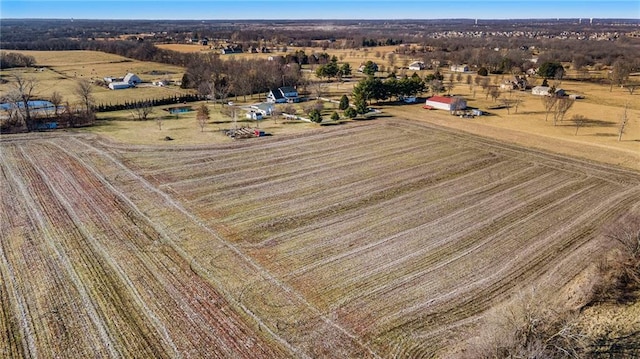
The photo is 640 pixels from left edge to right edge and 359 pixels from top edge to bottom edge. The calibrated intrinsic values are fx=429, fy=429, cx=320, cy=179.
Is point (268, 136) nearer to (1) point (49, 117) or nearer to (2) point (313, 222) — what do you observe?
(2) point (313, 222)

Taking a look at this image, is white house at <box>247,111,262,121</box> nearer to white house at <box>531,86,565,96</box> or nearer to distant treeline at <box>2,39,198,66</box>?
white house at <box>531,86,565,96</box>

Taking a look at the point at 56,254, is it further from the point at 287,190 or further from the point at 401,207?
the point at 401,207

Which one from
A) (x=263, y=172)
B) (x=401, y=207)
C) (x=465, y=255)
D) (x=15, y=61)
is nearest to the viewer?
(x=465, y=255)

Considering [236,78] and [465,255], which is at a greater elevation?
[236,78]

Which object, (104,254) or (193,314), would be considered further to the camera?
(104,254)

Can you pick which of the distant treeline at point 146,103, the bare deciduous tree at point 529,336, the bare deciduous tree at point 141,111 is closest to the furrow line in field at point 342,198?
the bare deciduous tree at point 529,336

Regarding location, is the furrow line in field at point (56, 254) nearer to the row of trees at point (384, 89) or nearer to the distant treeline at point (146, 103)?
the distant treeline at point (146, 103)

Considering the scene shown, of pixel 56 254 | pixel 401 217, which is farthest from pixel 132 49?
pixel 401 217

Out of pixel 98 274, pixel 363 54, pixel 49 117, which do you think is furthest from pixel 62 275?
pixel 363 54
